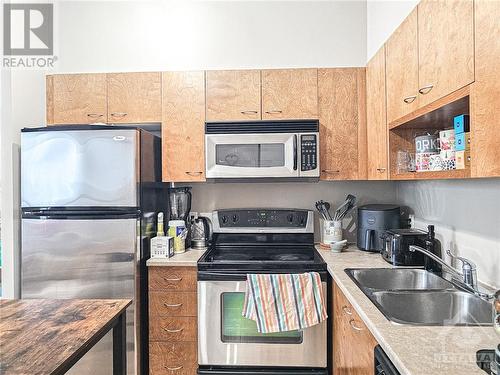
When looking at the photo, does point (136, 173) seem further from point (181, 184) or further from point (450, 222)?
point (450, 222)

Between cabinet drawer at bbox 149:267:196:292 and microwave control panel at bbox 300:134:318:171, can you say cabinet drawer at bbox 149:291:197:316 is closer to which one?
cabinet drawer at bbox 149:267:196:292

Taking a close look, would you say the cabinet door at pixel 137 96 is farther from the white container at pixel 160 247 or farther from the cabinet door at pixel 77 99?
the white container at pixel 160 247

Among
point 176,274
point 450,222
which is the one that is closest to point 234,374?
point 176,274

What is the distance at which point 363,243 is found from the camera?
93.5 inches

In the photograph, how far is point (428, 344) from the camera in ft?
3.39

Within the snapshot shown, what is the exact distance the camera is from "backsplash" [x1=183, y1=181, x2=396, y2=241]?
2.70 metres

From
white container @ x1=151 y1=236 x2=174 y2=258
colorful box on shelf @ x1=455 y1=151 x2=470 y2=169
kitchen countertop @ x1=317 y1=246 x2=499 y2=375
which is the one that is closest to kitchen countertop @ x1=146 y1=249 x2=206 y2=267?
white container @ x1=151 y1=236 x2=174 y2=258

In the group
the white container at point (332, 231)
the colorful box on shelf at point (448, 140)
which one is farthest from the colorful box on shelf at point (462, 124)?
the white container at point (332, 231)

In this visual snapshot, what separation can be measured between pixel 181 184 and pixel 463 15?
214 centimetres

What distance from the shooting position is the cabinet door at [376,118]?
2.03 m

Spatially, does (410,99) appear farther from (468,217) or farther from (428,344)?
(428,344)

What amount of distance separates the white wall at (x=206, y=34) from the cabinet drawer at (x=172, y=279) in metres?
1.14

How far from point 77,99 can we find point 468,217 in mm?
2499

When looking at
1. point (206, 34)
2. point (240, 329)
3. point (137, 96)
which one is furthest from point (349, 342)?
point (206, 34)
